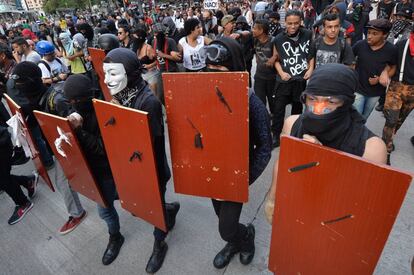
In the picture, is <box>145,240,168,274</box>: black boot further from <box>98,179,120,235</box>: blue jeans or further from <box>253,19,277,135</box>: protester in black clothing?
<box>253,19,277,135</box>: protester in black clothing

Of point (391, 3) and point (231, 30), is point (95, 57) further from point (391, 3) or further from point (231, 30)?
point (391, 3)

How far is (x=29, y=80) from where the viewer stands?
115 inches

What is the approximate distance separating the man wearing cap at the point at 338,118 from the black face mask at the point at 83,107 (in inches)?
63.4

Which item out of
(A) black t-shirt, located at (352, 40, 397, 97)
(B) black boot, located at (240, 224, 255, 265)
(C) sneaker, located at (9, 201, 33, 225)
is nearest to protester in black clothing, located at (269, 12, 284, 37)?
(A) black t-shirt, located at (352, 40, 397, 97)

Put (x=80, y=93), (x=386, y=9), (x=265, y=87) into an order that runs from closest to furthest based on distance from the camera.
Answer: (x=80, y=93) → (x=265, y=87) → (x=386, y=9)

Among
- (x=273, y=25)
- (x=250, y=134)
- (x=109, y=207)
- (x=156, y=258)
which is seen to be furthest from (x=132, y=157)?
(x=273, y=25)

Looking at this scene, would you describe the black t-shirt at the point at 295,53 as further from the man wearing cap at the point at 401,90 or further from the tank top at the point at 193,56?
the tank top at the point at 193,56

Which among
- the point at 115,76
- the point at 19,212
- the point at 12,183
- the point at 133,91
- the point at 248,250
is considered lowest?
the point at 19,212

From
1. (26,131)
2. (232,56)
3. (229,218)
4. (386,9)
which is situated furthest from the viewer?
(386,9)

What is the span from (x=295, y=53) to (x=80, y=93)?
2704 millimetres

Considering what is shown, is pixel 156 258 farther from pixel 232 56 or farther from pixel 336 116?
pixel 336 116

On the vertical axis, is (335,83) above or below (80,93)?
above

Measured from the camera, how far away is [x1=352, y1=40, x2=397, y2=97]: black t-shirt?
3.26 m

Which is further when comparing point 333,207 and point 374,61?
point 374,61
